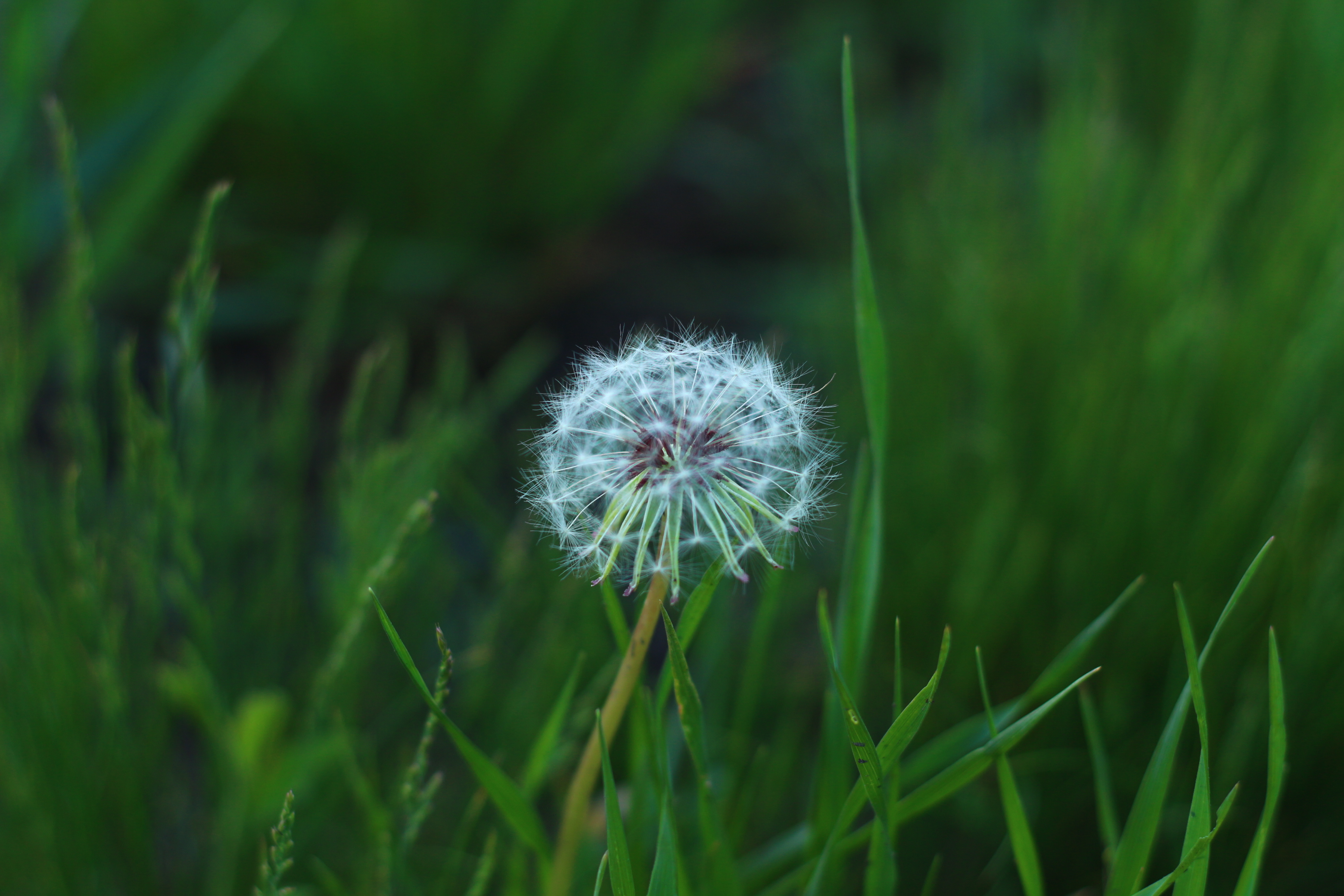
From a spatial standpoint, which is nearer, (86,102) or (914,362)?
(914,362)

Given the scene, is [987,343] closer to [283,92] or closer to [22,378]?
[22,378]

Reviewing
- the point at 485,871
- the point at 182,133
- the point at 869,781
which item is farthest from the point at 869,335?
the point at 182,133

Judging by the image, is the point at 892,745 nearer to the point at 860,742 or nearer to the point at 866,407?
the point at 860,742

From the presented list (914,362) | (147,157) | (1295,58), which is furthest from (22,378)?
(1295,58)

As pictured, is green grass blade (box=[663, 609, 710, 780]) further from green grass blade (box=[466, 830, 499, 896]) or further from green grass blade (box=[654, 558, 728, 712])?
green grass blade (box=[466, 830, 499, 896])

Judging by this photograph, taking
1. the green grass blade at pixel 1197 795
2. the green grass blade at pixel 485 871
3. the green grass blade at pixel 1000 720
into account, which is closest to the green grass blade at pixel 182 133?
the green grass blade at pixel 485 871

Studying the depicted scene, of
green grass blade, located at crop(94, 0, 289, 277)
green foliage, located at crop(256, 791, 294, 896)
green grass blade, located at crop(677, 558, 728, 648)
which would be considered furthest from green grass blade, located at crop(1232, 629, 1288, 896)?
green grass blade, located at crop(94, 0, 289, 277)
